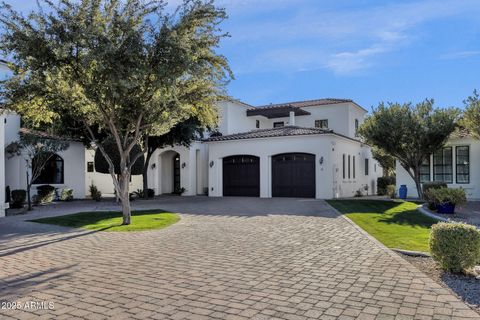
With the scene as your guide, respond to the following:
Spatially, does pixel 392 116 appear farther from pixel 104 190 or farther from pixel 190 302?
pixel 104 190

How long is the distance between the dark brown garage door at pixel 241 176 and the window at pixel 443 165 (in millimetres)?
10522

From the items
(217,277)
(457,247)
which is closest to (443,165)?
(457,247)

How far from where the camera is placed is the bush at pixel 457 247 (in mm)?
6383

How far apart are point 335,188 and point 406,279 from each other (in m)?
17.4

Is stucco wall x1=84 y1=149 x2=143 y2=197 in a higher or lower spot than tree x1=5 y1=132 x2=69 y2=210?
lower

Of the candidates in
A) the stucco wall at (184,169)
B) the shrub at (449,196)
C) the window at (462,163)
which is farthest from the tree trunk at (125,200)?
the window at (462,163)

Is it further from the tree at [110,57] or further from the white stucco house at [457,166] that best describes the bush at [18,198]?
the white stucco house at [457,166]

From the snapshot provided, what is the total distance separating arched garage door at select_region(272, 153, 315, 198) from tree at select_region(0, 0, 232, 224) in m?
12.5

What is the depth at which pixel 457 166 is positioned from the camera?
22.3 m

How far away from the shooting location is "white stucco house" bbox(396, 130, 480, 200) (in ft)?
71.4

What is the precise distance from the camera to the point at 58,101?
39.2 feet

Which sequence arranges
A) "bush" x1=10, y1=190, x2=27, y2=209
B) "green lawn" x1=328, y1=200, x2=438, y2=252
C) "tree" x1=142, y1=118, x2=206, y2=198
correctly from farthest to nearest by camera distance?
"tree" x1=142, y1=118, x2=206, y2=198 → "bush" x1=10, y1=190, x2=27, y2=209 → "green lawn" x1=328, y1=200, x2=438, y2=252

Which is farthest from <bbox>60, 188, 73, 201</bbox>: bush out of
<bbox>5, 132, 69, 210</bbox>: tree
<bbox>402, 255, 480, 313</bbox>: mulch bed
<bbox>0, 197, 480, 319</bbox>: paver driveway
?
<bbox>402, 255, 480, 313</bbox>: mulch bed

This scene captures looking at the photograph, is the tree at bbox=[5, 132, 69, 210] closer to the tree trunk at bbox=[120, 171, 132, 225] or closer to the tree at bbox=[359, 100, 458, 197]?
the tree trunk at bbox=[120, 171, 132, 225]
